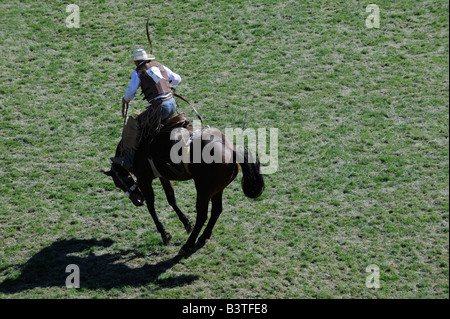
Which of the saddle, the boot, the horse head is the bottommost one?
the horse head

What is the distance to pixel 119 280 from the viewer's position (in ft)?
30.2

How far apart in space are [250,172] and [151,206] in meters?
1.73

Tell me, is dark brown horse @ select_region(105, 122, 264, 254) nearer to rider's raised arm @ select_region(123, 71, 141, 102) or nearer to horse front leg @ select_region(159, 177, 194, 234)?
horse front leg @ select_region(159, 177, 194, 234)

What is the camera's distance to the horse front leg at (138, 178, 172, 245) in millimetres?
9922

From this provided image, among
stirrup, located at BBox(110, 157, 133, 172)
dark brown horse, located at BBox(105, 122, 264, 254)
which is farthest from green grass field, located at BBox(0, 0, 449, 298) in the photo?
stirrup, located at BBox(110, 157, 133, 172)

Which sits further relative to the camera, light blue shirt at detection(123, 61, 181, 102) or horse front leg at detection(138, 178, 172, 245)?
horse front leg at detection(138, 178, 172, 245)

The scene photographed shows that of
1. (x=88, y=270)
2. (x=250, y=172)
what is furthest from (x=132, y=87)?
(x=88, y=270)

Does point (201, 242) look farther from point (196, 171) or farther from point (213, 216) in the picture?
point (196, 171)

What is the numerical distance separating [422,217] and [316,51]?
5561 mm

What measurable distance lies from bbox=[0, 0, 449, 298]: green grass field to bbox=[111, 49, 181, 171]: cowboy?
1.59m

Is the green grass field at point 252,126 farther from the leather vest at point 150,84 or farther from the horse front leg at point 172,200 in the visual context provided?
the leather vest at point 150,84

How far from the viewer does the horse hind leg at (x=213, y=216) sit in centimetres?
973

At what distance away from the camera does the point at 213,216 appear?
385 inches

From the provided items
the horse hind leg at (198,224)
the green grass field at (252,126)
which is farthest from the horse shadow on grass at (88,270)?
the horse hind leg at (198,224)
